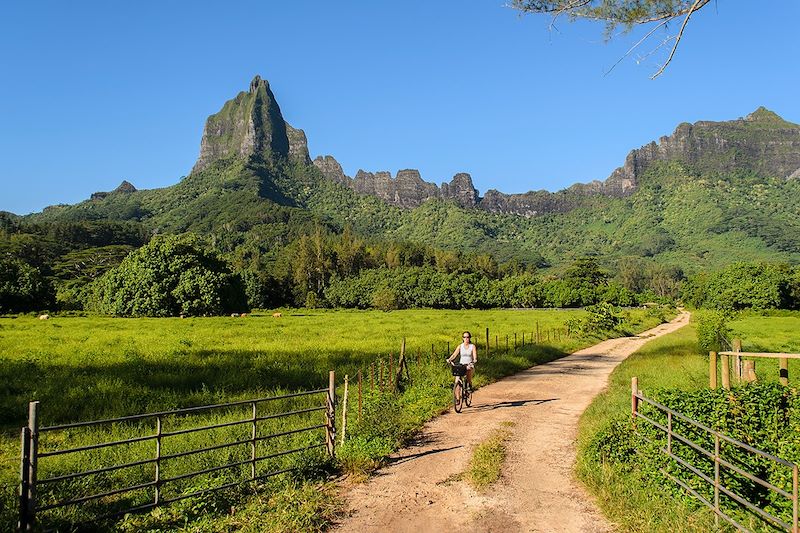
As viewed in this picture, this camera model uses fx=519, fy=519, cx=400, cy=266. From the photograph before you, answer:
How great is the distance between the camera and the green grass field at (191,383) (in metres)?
10.4

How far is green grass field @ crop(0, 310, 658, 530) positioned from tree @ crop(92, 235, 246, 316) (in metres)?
25.5

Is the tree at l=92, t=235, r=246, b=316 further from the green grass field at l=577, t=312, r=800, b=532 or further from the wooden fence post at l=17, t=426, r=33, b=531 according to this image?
the wooden fence post at l=17, t=426, r=33, b=531

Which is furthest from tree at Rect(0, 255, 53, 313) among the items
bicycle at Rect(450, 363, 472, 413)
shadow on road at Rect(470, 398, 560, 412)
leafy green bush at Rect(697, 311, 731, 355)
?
leafy green bush at Rect(697, 311, 731, 355)

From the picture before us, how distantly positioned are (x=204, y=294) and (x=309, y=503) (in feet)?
198

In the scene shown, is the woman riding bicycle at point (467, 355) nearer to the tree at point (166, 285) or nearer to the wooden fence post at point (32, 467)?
the wooden fence post at point (32, 467)

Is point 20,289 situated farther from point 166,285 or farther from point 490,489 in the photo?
point 490,489

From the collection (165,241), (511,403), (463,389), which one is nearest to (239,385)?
(463,389)

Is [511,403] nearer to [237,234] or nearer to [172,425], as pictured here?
[172,425]

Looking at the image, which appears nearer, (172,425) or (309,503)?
(309,503)

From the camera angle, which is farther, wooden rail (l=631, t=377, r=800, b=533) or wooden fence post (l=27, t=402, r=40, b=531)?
wooden rail (l=631, t=377, r=800, b=533)

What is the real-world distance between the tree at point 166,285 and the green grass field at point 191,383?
25.5 m

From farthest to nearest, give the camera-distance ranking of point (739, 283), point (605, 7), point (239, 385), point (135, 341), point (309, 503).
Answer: point (739, 283)
point (135, 341)
point (239, 385)
point (605, 7)
point (309, 503)

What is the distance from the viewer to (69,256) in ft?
429

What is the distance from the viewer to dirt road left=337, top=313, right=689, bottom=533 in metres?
7.82
